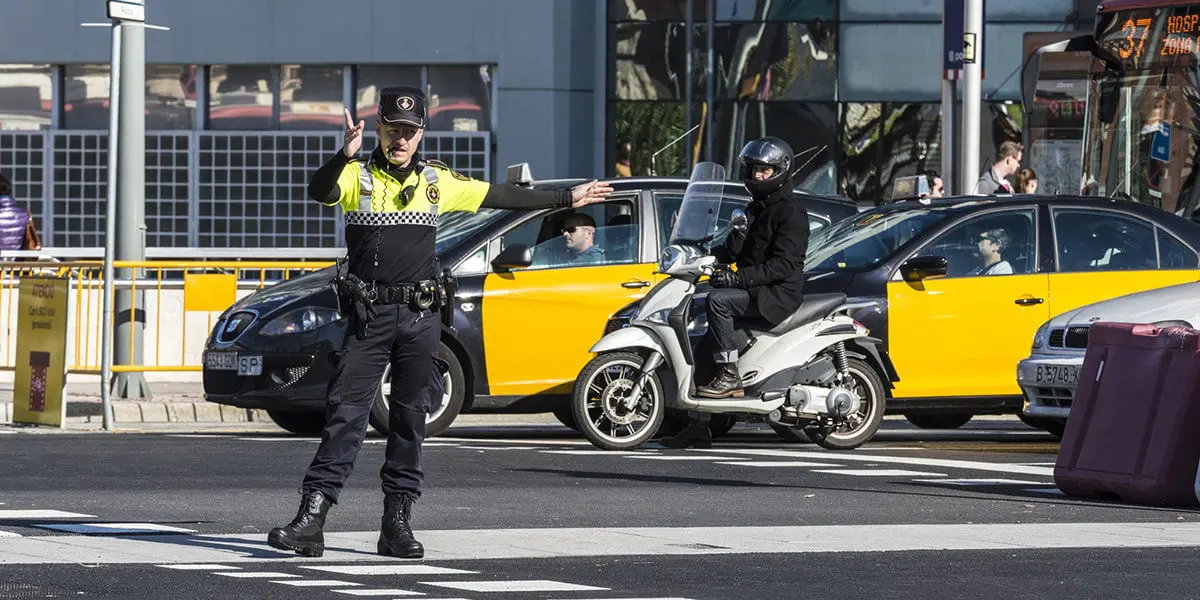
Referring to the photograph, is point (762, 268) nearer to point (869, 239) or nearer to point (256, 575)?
point (869, 239)

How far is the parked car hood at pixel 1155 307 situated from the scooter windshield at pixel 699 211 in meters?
2.25

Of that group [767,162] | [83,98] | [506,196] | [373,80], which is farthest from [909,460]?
[83,98]

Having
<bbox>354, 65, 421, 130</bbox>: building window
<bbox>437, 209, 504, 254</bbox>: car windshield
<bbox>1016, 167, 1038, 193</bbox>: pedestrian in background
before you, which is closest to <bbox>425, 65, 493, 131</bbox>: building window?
<bbox>354, 65, 421, 130</bbox>: building window

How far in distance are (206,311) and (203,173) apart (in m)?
13.2

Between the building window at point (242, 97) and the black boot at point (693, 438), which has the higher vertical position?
the building window at point (242, 97)

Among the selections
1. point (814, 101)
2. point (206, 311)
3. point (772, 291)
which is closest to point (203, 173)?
point (814, 101)

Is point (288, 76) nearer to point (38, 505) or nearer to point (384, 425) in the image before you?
point (384, 425)

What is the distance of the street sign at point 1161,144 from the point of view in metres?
17.8

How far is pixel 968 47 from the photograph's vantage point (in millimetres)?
20391

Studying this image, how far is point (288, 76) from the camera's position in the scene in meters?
30.1

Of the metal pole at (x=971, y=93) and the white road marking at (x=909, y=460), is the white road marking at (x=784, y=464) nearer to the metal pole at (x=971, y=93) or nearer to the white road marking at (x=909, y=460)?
the white road marking at (x=909, y=460)

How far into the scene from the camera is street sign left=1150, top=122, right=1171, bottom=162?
1783 cm

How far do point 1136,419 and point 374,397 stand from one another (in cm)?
410

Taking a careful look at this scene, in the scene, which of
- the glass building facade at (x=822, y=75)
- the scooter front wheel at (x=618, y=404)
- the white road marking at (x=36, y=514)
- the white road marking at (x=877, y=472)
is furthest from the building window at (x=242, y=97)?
the white road marking at (x=36, y=514)
